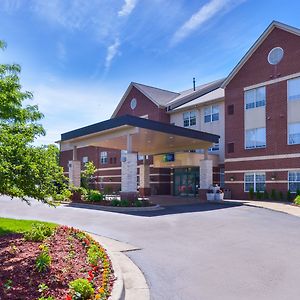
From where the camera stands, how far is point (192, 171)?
3500 cm

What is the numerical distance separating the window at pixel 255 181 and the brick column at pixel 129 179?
11324 millimetres

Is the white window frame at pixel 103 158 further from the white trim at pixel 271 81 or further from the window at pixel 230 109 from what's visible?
the white trim at pixel 271 81

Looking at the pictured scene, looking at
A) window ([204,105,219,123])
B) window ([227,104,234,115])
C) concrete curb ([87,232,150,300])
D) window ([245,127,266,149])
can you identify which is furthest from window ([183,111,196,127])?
concrete curb ([87,232,150,300])

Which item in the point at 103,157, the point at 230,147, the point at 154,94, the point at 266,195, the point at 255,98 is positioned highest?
the point at 154,94

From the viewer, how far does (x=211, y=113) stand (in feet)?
112

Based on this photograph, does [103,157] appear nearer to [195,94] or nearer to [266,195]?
[195,94]

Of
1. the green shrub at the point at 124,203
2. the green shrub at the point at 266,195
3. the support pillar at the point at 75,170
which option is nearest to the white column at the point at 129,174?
the green shrub at the point at 124,203

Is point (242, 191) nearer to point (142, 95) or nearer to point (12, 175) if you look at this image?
point (142, 95)

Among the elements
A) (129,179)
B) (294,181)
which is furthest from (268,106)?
(129,179)

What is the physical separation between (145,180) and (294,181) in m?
14.5

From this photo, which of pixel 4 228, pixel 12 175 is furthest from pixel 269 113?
pixel 12 175

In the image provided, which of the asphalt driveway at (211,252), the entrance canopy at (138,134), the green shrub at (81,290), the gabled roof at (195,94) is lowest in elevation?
the asphalt driveway at (211,252)

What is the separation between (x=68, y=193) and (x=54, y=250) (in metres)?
1.36

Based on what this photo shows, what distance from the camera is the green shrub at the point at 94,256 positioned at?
717 centimetres
